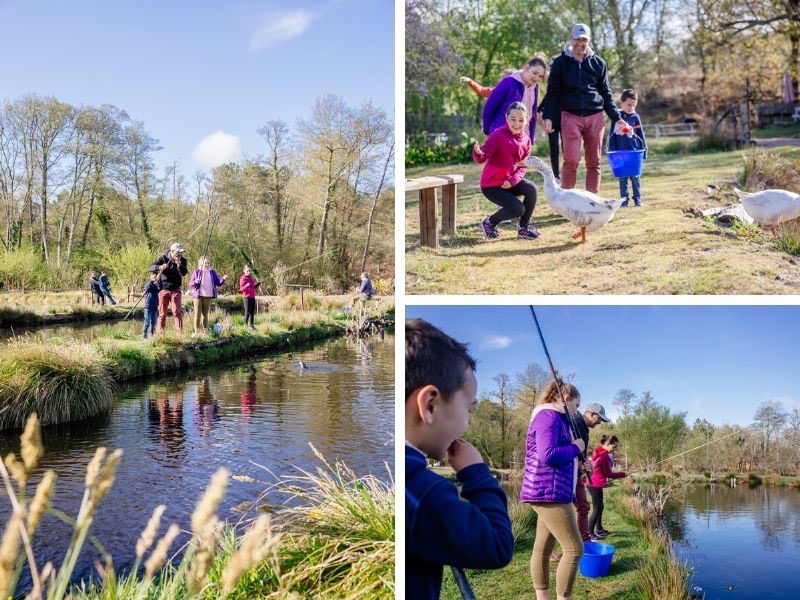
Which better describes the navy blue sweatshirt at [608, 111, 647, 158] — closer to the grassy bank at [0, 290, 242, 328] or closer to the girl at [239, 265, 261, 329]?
the girl at [239, 265, 261, 329]

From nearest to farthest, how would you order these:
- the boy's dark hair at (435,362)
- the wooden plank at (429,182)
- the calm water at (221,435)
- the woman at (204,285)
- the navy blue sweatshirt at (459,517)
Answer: the navy blue sweatshirt at (459,517) → the boy's dark hair at (435,362) → the wooden plank at (429,182) → the calm water at (221,435) → the woman at (204,285)

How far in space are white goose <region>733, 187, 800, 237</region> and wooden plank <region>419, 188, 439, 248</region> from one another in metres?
1.12

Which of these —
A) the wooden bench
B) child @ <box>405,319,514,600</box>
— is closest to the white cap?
the wooden bench

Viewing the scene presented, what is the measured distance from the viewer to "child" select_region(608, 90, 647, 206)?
3178 millimetres

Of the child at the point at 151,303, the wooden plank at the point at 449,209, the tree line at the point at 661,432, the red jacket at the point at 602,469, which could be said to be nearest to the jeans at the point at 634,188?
the wooden plank at the point at 449,209

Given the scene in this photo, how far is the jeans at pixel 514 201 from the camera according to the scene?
9.85ft

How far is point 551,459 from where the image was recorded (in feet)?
7.77

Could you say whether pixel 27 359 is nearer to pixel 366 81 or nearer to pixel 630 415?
pixel 366 81

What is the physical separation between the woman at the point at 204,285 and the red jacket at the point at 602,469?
317 centimetres

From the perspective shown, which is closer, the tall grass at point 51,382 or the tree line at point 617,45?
the tree line at point 617,45

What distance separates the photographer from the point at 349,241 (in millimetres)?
5602

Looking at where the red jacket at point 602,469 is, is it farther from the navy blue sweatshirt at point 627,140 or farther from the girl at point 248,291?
the girl at point 248,291

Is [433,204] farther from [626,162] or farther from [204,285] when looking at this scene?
[204,285]

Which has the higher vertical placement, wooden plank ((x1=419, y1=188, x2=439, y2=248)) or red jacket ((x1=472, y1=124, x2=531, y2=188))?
red jacket ((x1=472, y1=124, x2=531, y2=188))
